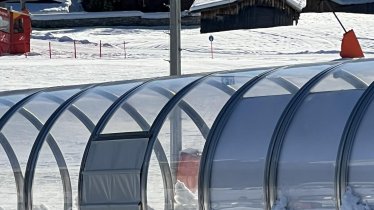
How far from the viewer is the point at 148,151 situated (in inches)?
385

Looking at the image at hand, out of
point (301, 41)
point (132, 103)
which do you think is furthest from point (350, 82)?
point (301, 41)

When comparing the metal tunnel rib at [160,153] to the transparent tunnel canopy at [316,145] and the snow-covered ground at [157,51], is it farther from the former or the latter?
the snow-covered ground at [157,51]

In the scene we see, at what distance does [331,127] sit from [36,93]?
394cm

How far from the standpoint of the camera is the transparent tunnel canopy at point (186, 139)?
9.68 metres

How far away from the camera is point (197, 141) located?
9781 mm

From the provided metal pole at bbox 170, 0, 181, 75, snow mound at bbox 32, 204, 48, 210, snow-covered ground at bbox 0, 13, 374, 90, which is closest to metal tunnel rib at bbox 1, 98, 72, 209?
snow mound at bbox 32, 204, 48, 210

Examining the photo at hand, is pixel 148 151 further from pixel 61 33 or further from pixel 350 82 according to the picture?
pixel 61 33

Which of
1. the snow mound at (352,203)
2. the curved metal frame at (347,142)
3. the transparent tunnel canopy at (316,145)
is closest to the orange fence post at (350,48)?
the transparent tunnel canopy at (316,145)

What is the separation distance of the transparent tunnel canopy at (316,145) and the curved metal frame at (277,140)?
0.12 feet

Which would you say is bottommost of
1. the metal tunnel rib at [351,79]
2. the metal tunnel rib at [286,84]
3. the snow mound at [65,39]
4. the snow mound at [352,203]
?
the snow mound at [65,39]

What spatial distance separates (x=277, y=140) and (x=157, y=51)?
35.8m

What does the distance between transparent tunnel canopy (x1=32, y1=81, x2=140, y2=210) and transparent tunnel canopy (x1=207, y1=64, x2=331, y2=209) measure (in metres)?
1.64

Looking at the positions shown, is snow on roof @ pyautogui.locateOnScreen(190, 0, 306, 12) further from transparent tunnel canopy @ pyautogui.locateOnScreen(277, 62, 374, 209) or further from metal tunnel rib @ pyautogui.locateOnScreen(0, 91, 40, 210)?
transparent tunnel canopy @ pyautogui.locateOnScreen(277, 62, 374, 209)

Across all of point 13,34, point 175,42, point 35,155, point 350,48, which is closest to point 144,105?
point 35,155
